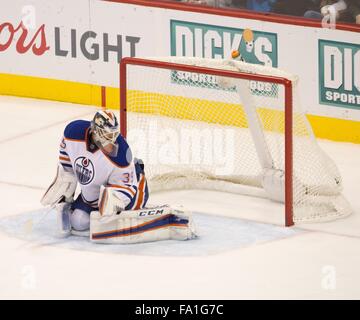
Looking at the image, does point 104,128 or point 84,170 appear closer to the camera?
point 104,128

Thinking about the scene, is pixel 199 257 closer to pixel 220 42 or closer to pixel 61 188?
pixel 61 188

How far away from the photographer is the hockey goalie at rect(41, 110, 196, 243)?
Answer: 887cm

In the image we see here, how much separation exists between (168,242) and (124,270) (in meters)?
0.61

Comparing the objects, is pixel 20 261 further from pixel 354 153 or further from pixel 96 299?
pixel 354 153

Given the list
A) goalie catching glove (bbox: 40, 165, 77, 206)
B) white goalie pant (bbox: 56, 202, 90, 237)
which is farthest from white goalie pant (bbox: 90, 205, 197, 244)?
goalie catching glove (bbox: 40, 165, 77, 206)

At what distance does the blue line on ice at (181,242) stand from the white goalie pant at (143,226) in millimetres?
49

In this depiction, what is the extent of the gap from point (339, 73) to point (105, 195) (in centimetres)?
286

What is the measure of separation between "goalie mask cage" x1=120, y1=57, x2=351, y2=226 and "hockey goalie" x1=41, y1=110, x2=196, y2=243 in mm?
873

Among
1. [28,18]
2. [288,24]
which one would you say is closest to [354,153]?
[288,24]

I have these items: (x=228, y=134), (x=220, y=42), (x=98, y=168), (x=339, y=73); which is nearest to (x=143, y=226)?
(x=98, y=168)

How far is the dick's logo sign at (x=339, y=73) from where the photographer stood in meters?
10.9

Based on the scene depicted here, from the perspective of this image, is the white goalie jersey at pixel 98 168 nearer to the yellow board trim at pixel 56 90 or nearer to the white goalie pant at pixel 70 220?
the white goalie pant at pixel 70 220

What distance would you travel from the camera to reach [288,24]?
11.1 m

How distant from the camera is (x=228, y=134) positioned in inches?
409
